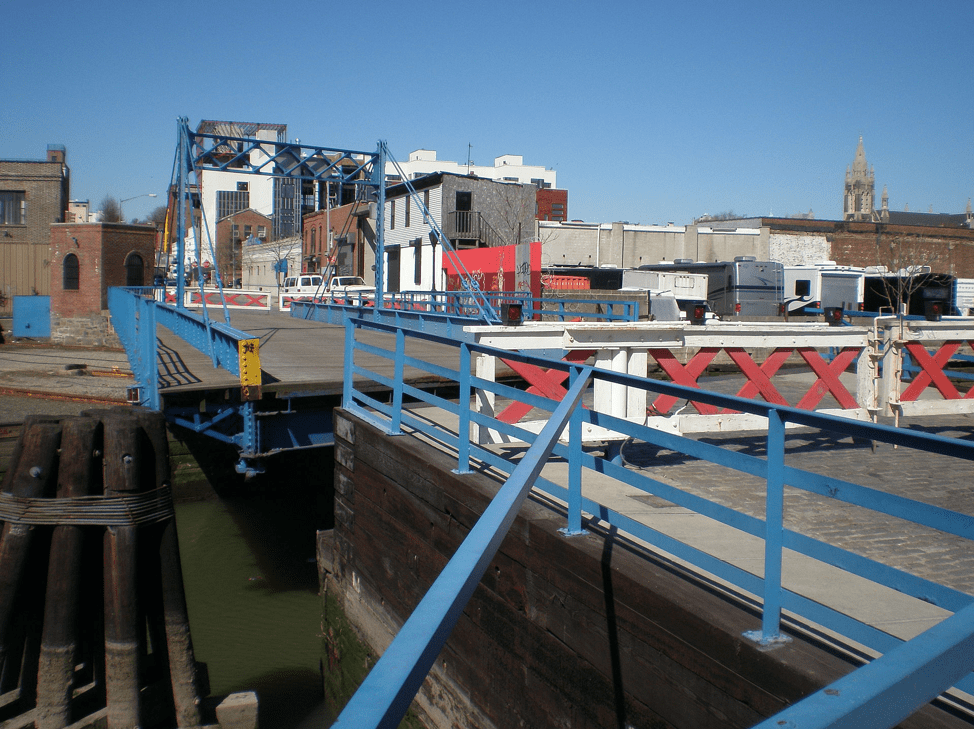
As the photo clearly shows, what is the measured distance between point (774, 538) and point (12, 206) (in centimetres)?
6145

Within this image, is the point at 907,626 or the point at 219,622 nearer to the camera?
the point at 907,626

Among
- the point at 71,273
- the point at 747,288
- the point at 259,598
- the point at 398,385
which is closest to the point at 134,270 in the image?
the point at 71,273

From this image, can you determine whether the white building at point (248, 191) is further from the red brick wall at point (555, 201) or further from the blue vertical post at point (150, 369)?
the blue vertical post at point (150, 369)

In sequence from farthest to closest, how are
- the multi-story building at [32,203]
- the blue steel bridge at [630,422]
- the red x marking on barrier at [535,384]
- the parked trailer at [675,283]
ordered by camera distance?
1. the multi-story building at [32,203]
2. the parked trailer at [675,283]
3. the red x marking on barrier at [535,384]
4. the blue steel bridge at [630,422]

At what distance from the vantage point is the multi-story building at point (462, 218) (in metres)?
46.5

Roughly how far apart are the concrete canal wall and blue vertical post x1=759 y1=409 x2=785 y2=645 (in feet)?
0.37

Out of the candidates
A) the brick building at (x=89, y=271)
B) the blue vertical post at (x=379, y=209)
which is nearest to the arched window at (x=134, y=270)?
the brick building at (x=89, y=271)

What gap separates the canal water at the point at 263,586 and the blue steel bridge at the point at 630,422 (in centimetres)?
264

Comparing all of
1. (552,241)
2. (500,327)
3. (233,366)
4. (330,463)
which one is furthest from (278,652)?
(552,241)

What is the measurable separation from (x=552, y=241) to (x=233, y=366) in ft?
128

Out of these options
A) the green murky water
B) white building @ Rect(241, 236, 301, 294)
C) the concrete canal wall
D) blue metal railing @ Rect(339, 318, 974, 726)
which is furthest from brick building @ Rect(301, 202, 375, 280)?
blue metal railing @ Rect(339, 318, 974, 726)

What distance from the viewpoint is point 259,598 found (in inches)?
498

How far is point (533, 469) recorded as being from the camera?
251 centimetres

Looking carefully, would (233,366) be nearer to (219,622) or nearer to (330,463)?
(219,622)
